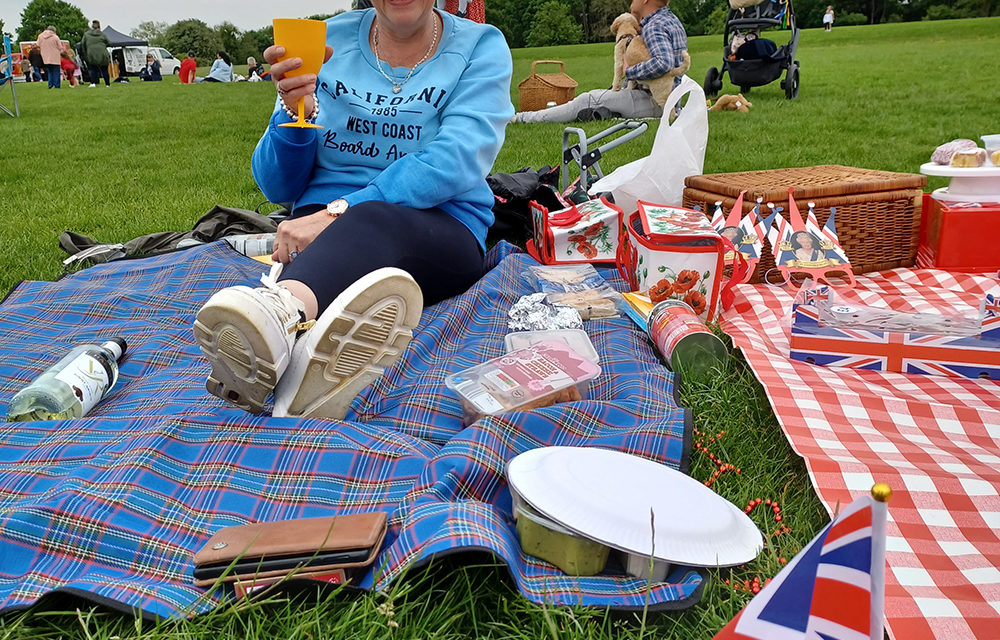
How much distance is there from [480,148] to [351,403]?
0.96m

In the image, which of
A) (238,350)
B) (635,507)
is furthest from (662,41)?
(635,507)

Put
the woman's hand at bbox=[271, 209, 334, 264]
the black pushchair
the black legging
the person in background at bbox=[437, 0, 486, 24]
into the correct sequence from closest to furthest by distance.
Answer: the black legging, the woman's hand at bbox=[271, 209, 334, 264], the person in background at bbox=[437, 0, 486, 24], the black pushchair

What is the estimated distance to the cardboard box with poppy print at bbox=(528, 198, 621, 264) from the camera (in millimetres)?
2891

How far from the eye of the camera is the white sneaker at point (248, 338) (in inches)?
54.8

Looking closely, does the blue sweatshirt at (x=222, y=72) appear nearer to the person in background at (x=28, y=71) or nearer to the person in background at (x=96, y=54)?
the person in background at (x=96, y=54)

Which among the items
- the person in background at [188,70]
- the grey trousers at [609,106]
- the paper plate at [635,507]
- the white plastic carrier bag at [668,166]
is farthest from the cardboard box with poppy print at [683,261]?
the person in background at [188,70]

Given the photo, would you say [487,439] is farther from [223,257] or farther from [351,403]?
[223,257]

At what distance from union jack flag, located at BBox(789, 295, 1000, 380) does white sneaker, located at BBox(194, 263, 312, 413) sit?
134 centimetres

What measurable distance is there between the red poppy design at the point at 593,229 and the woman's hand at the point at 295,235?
1.16 meters

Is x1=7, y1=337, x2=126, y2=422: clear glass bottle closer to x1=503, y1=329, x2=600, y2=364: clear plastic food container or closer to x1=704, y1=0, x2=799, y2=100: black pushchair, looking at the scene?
x1=503, y1=329, x2=600, y2=364: clear plastic food container

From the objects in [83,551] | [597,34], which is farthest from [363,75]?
[597,34]

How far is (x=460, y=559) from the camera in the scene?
3.93 feet

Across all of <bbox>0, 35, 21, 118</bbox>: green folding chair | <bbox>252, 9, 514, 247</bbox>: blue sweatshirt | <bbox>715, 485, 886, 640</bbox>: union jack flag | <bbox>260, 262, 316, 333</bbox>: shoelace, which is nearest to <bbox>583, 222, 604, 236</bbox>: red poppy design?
<bbox>252, 9, 514, 247</bbox>: blue sweatshirt

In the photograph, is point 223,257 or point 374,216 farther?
point 223,257
